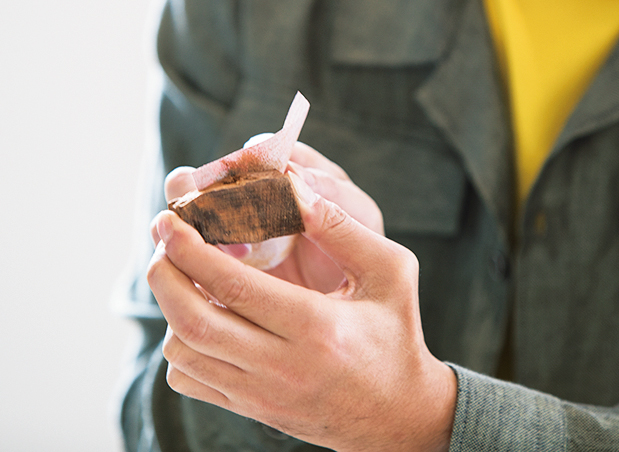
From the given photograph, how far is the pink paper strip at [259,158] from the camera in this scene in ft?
1.59

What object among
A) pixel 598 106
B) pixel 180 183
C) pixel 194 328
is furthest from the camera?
pixel 598 106

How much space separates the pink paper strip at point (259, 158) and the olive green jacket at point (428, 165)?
0.41 m

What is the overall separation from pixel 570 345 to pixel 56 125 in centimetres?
132

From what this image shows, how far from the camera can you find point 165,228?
44 cm

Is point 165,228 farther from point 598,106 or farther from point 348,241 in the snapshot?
point 598,106

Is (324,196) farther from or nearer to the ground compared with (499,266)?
farther from the ground

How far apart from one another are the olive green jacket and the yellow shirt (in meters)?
0.04

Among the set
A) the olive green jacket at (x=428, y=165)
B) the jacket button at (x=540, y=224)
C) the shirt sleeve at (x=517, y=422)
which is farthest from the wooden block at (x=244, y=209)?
the jacket button at (x=540, y=224)

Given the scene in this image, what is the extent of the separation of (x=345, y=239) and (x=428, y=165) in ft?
1.55

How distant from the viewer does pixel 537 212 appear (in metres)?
0.83

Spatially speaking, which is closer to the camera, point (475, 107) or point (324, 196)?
point (324, 196)

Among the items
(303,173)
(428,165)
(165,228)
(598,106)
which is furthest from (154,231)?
(598,106)

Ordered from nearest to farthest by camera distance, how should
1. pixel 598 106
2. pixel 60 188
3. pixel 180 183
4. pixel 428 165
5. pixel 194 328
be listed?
pixel 194 328 < pixel 180 183 < pixel 598 106 < pixel 428 165 < pixel 60 188

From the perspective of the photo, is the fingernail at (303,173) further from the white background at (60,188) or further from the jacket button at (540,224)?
the white background at (60,188)
